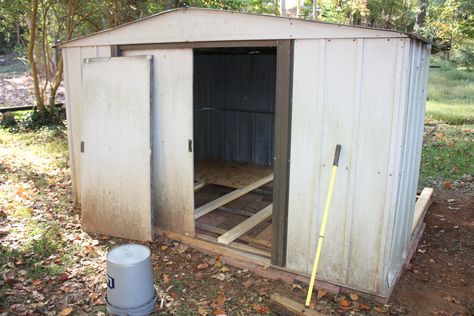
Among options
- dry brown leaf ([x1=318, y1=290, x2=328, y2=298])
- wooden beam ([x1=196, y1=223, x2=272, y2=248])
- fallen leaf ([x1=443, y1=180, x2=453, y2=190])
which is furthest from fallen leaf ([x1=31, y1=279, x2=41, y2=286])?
fallen leaf ([x1=443, y1=180, x2=453, y2=190])

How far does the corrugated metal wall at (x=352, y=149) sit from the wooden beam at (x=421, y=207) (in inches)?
53.8

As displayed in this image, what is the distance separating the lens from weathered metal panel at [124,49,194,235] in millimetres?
4520

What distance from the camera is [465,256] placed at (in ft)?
15.8

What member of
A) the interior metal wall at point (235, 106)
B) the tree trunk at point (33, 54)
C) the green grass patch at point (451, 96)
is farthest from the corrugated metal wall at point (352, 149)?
the green grass patch at point (451, 96)

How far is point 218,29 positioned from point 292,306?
2.73 meters

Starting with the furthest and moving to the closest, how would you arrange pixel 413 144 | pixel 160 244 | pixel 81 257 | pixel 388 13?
pixel 388 13, pixel 160 244, pixel 81 257, pixel 413 144

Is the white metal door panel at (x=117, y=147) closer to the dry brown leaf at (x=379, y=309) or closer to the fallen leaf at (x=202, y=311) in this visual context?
the fallen leaf at (x=202, y=311)

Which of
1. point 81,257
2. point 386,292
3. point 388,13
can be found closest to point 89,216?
point 81,257

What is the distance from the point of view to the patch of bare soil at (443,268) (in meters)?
3.79

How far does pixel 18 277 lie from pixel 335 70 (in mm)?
Answer: 3641

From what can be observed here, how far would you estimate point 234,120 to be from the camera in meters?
8.91

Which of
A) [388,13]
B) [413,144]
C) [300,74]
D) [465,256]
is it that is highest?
[388,13]

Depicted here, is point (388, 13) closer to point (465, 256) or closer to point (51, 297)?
point (465, 256)

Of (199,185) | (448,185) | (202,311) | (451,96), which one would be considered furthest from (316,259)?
(451,96)
